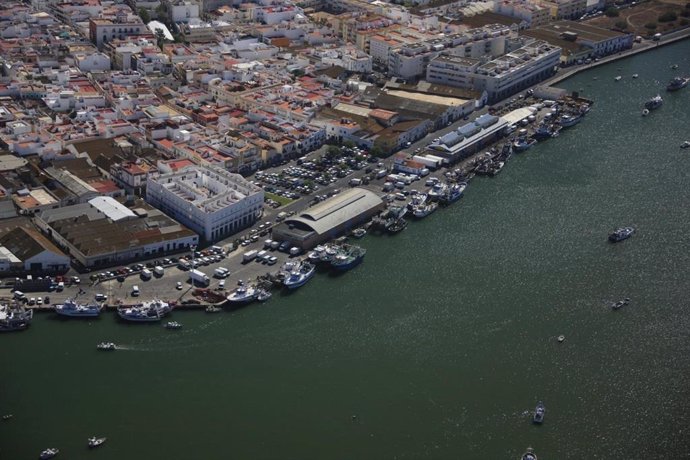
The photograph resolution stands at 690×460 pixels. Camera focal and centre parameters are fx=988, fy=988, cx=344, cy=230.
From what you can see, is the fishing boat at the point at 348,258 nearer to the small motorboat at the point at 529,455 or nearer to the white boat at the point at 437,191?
the white boat at the point at 437,191

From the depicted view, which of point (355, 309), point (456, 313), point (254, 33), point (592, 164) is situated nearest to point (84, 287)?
point (355, 309)

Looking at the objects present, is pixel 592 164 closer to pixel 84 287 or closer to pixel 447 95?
pixel 447 95

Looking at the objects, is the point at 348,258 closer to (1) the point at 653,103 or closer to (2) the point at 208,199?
(2) the point at 208,199

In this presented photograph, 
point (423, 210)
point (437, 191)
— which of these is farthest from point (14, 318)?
point (437, 191)

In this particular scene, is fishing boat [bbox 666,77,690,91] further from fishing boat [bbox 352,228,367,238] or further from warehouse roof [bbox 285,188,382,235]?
fishing boat [bbox 352,228,367,238]

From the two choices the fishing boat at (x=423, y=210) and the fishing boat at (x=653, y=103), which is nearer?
the fishing boat at (x=423, y=210)

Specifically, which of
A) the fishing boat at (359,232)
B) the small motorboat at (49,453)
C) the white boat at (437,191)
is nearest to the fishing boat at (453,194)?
the white boat at (437,191)
